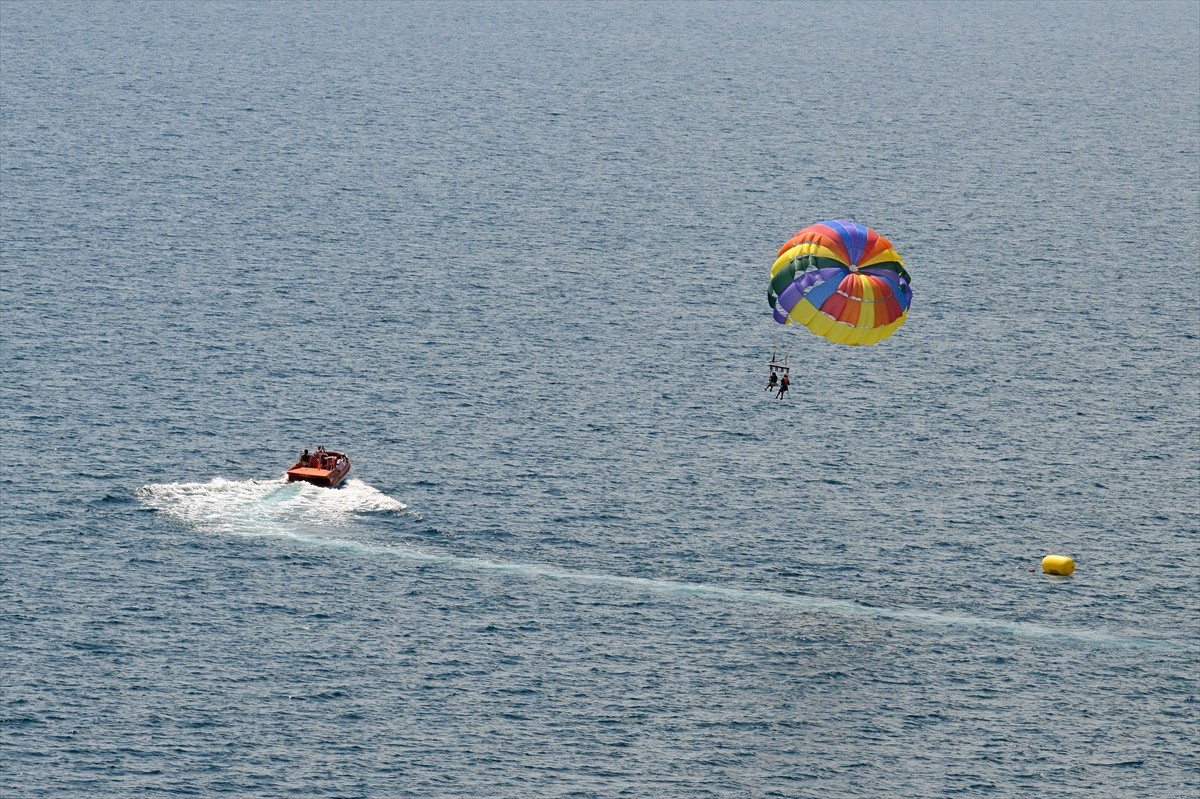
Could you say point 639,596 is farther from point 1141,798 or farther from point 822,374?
point 822,374

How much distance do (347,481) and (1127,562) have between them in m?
59.7

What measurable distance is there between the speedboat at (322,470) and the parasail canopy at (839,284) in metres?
46.7

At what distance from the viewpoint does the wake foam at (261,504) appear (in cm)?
14925

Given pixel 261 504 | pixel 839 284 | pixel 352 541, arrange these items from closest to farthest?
pixel 839 284 → pixel 352 541 → pixel 261 504

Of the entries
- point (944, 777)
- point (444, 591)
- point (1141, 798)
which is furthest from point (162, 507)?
point (1141, 798)

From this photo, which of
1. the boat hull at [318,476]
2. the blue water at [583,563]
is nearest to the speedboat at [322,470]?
the boat hull at [318,476]

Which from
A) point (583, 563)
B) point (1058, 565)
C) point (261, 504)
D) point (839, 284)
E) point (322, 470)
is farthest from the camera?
point (322, 470)

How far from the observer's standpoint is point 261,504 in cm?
15262

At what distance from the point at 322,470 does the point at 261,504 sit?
5668mm

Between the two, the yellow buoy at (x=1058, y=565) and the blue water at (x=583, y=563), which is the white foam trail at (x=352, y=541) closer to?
the blue water at (x=583, y=563)

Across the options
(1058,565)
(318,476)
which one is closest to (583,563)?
(318,476)

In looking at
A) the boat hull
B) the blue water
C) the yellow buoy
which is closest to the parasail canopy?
the blue water

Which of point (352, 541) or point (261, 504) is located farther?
point (261, 504)

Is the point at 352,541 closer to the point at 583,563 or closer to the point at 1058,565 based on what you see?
the point at 583,563
